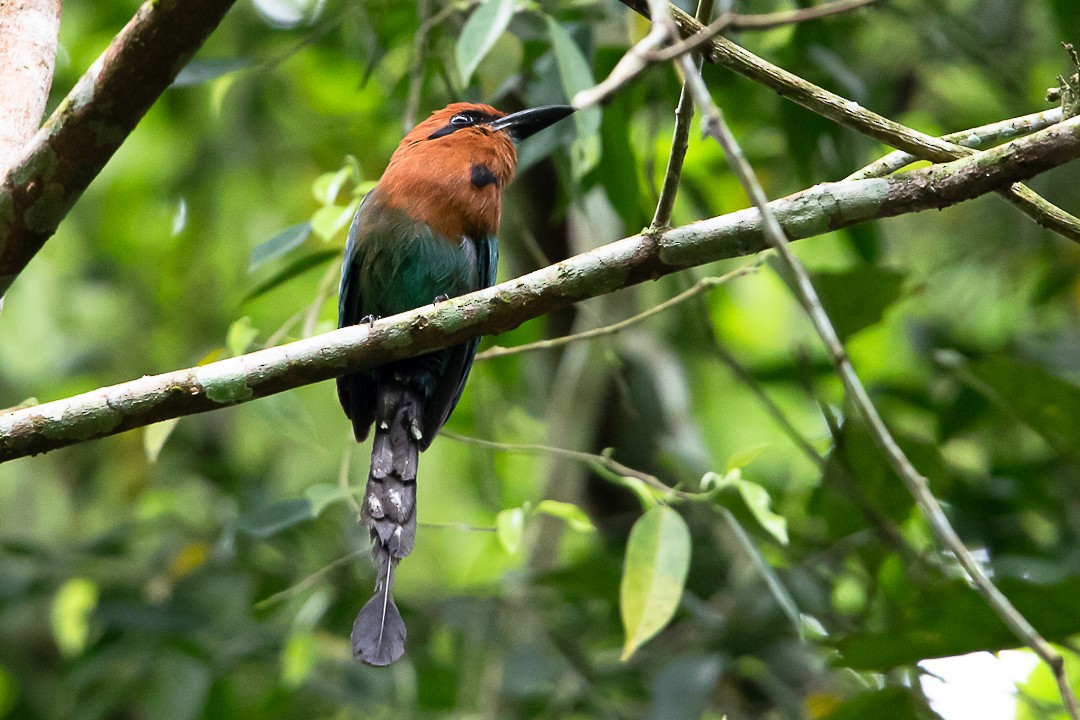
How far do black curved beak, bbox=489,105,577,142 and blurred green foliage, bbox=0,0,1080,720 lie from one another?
77mm

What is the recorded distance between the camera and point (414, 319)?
249 cm

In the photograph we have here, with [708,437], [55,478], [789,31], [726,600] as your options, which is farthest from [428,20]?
[55,478]

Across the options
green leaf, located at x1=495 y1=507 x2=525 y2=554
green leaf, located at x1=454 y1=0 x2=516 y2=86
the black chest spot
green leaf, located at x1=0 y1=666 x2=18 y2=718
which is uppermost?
green leaf, located at x1=454 y1=0 x2=516 y2=86

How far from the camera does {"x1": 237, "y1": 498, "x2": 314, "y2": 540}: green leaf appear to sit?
3.38 meters

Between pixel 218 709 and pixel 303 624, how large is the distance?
→ 1.94ft

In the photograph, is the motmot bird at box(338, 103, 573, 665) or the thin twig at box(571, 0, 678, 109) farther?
the motmot bird at box(338, 103, 573, 665)

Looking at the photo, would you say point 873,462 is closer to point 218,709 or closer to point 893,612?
point 893,612

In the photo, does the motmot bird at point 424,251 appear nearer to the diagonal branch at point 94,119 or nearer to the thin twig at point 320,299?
the thin twig at point 320,299

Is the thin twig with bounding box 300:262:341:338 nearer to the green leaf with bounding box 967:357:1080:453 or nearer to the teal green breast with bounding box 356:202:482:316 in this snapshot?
the teal green breast with bounding box 356:202:482:316

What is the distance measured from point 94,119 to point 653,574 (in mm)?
1676

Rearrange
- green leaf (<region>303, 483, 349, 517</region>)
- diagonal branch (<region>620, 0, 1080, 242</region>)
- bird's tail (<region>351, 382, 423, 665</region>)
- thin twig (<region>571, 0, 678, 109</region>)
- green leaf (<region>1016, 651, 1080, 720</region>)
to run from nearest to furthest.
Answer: thin twig (<region>571, 0, 678, 109</region>)
diagonal branch (<region>620, 0, 1080, 242</region>)
bird's tail (<region>351, 382, 423, 665</region>)
green leaf (<region>303, 483, 349, 517</region>)
green leaf (<region>1016, 651, 1080, 720</region>)

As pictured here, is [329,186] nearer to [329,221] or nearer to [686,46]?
[329,221]

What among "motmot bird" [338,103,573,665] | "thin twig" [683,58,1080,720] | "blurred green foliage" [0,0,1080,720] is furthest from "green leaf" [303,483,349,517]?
"thin twig" [683,58,1080,720]

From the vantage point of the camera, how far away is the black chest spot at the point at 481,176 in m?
3.77
